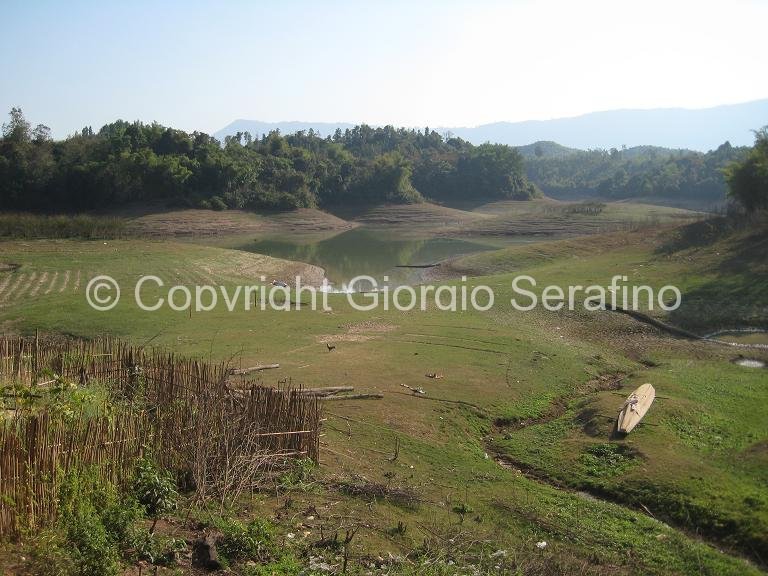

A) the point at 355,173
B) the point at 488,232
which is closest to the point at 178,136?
the point at 355,173

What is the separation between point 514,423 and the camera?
577 inches

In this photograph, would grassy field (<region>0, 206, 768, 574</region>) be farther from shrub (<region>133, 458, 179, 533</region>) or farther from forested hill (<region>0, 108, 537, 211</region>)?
forested hill (<region>0, 108, 537, 211</region>)

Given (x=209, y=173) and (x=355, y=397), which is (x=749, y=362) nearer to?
(x=355, y=397)

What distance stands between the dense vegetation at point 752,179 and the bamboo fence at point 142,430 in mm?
34412

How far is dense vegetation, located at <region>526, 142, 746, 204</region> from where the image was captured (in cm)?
9850

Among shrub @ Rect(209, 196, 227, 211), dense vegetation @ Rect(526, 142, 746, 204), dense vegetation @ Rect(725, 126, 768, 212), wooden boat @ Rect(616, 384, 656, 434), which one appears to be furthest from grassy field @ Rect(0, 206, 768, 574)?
dense vegetation @ Rect(526, 142, 746, 204)

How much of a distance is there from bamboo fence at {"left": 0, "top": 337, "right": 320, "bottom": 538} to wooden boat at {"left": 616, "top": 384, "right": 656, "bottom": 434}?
6.14 metres

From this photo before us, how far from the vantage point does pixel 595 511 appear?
996 centimetres

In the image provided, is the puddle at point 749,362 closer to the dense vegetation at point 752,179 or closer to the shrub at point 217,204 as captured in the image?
the dense vegetation at point 752,179

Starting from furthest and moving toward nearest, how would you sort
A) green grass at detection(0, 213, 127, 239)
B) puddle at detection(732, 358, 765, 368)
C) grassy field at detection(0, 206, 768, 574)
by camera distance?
green grass at detection(0, 213, 127, 239)
puddle at detection(732, 358, 765, 368)
grassy field at detection(0, 206, 768, 574)

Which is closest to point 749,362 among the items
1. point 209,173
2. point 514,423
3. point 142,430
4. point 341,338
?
point 514,423

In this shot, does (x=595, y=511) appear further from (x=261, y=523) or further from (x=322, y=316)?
(x=322, y=316)

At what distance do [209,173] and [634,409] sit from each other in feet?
216

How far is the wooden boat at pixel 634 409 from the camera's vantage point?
12802mm
